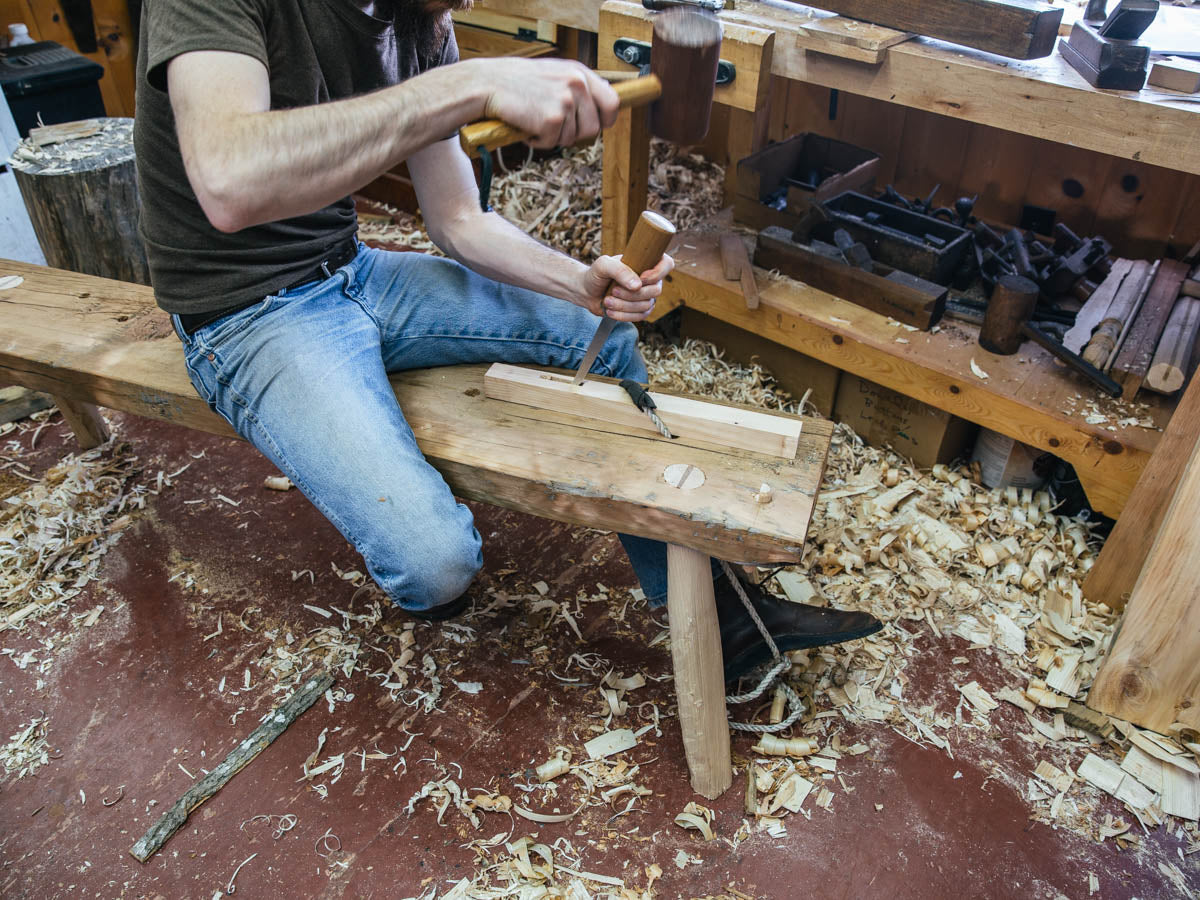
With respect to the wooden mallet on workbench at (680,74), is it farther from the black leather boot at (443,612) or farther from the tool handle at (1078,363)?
the tool handle at (1078,363)

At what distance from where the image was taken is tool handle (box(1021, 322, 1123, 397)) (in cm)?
237

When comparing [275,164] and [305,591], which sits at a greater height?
[275,164]

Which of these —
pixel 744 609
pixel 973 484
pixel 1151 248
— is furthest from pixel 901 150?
pixel 744 609

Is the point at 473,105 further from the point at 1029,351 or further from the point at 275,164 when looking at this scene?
the point at 1029,351

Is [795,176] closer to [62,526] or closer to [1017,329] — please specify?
[1017,329]

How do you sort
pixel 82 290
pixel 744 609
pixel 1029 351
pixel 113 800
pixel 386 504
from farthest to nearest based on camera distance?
pixel 1029 351 < pixel 82 290 < pixel 744 609 < pixel 113 800 < pixel 386 504

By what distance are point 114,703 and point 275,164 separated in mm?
1448

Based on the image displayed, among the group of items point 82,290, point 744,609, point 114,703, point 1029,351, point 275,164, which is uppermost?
point 275,164

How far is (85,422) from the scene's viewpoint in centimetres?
281

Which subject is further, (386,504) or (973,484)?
(973,484)

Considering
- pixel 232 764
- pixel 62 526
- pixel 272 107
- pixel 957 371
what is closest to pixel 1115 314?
pixel 957 371

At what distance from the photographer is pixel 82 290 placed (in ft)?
7.77

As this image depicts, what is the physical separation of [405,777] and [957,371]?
1.88m

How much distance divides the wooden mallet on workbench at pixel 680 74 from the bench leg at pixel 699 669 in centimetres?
92
